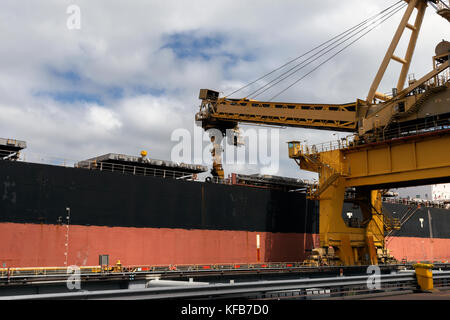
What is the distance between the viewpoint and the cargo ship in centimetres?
2920

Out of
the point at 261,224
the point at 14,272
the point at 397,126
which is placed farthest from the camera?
the point at 261,224

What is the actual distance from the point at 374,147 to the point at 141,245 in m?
18.7

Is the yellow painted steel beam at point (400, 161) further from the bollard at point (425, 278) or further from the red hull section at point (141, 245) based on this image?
the bollard at point (425, 278)

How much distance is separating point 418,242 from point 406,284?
49.3 meters

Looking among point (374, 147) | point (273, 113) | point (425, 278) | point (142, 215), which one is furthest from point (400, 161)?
point (142, 215)

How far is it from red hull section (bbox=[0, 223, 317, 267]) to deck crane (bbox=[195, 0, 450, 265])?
7665 millimetres

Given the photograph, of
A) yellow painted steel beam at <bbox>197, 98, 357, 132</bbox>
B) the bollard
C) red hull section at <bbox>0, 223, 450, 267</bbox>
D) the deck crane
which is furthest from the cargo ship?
the bollard

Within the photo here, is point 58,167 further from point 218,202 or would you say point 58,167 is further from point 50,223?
point 218,202

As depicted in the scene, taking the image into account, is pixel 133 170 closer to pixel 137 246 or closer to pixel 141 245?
pixel 141 245

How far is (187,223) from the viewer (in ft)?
119

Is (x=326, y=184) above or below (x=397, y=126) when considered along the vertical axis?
below

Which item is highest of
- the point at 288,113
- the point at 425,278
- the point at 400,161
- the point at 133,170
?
the point at 288,113

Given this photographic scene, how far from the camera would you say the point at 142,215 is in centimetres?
3412
